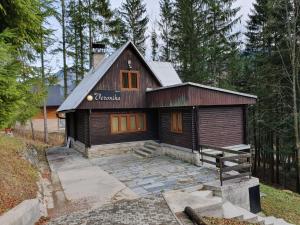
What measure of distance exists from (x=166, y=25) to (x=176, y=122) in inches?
Result: 718

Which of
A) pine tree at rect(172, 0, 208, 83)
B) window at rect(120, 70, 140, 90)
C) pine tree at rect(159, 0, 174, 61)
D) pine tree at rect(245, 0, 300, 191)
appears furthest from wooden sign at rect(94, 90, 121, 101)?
pine tree at rect(159, 0, 174, 61)

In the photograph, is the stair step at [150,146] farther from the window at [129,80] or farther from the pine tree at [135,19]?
the pine tree at [135,19]

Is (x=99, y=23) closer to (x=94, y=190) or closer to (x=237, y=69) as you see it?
(x=237, y=69)

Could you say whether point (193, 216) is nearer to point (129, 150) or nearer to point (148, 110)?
point (129, 150)

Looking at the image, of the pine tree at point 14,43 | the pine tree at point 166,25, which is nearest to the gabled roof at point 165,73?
the pine tree at point 166,25

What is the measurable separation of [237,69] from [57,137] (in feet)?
64.2

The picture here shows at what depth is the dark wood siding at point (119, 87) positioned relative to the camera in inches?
551

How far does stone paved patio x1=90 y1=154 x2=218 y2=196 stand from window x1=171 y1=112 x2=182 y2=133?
1614mm

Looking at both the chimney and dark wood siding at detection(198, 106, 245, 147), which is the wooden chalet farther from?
the chimney

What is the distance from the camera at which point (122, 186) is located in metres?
8.66

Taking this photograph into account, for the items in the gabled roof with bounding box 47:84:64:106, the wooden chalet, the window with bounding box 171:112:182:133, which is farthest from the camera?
the gabled roof with bounding box 47:84:64:106

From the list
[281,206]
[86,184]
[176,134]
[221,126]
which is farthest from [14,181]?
[281,206]

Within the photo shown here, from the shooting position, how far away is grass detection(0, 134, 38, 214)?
6141 mm

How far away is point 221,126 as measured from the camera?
12.5 metres
